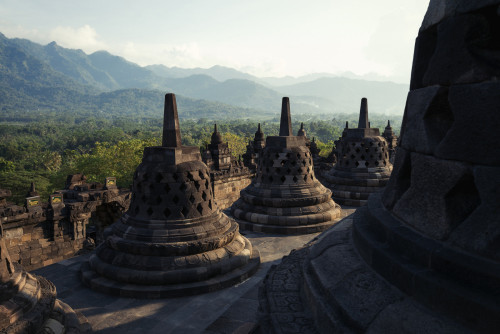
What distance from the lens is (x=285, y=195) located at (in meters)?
10.8

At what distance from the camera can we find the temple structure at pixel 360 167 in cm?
1411

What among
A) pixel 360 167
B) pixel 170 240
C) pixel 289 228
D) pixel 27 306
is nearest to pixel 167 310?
pixel 170 240

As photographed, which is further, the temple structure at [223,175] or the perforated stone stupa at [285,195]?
the temple structure at [223,175]

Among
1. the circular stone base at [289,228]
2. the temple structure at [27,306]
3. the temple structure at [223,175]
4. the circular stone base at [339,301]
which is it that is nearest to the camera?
the circular stone base at [339,301]

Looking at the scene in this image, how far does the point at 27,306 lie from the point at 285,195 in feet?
25.2

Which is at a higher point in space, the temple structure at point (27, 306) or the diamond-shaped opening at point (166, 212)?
the diamond-shaped opening at point (166, 212)

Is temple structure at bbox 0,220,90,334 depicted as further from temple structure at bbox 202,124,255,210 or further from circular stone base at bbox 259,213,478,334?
temple structure at bbox 202,124,255,210

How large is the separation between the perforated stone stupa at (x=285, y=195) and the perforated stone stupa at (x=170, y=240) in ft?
10.1

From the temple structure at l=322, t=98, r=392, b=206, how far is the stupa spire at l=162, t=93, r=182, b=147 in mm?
8971

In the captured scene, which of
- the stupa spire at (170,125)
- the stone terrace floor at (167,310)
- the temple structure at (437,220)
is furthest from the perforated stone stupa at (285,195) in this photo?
the temple structure at (437,220)

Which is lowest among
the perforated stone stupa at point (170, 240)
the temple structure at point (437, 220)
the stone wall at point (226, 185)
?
the stone wall at point (226, 185)

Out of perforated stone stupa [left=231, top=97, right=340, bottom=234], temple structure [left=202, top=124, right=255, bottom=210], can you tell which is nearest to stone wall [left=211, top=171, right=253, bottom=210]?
temple structure [left=202, top=124, right=255, bottom=210]

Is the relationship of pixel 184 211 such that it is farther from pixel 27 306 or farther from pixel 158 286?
pixel 27 306

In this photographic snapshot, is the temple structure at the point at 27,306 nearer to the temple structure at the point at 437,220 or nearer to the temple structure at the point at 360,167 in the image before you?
the temple structure at the point at 437,220
